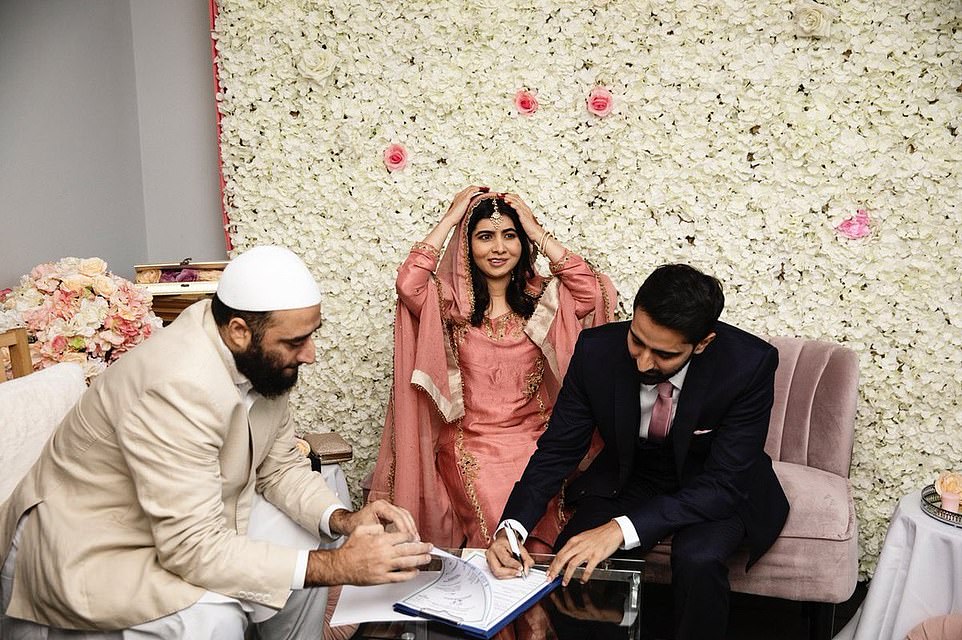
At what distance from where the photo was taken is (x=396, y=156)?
3574 mm

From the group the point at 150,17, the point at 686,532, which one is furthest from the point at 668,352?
the point at 150,17

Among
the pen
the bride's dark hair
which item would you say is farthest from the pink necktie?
the bride's dark hair

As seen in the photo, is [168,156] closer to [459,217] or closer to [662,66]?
[459,217]

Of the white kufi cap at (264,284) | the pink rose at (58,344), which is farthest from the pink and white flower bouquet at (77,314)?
the white kufi cap at (264,284)

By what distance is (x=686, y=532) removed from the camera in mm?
2320

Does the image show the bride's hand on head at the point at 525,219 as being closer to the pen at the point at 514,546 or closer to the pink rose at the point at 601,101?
the pink rose at the point at 601,101

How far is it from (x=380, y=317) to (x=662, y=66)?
5.58ft

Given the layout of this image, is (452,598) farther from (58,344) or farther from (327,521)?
(58,344)

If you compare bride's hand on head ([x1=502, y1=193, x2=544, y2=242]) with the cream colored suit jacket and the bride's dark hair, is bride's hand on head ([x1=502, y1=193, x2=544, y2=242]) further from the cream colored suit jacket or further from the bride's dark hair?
the cream colored suit jacket

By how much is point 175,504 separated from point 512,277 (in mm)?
1815

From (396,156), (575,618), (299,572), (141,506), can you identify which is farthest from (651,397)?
(396,156)

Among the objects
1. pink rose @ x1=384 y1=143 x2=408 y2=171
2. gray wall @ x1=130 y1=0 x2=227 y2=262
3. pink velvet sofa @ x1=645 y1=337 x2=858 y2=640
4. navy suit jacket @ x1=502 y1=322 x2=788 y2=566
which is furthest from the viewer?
gray wall @ x1=130 y1=0 x2=227 y2=262

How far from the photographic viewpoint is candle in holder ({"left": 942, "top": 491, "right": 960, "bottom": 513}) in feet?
8.15

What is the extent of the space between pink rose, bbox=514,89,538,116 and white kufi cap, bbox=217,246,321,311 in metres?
1.92
